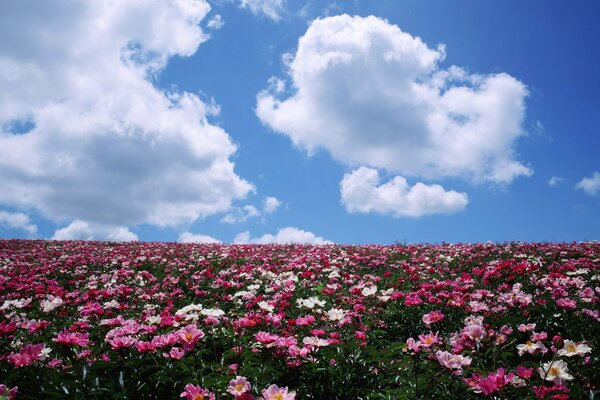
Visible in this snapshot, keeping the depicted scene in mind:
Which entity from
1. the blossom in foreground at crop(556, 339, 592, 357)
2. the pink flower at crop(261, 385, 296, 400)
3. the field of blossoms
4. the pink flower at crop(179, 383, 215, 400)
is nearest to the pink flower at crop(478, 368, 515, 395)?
the field of blossoms

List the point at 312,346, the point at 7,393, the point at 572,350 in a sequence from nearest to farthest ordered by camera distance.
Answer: the point at 7,393
the point at 572,350
the point at 312,346

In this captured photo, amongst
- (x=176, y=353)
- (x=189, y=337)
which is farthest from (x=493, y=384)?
(x=176, y=353)

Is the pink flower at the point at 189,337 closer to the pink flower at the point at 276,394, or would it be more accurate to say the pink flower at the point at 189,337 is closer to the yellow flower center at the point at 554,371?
the pink flower at the point at 276,394

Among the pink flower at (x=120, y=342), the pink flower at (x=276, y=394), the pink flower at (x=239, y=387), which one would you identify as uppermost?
the pink flower at (x=120, y=342)

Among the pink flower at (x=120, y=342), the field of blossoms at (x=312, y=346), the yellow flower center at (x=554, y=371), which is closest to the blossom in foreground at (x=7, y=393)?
the field of blossoms at (x=312, y=346)

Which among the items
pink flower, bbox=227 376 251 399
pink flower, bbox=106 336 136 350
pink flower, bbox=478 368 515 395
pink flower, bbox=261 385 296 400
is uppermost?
pink flower, bbox=106 336 136 350

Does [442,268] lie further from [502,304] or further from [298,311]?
[298,311]

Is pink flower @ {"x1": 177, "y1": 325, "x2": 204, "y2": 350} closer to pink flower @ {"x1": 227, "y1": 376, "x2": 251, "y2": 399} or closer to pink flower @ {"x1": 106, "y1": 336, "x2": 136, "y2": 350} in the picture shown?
pink flower @ {"x1": 106, "y1": 336, "x2": 136, "y2": 350}

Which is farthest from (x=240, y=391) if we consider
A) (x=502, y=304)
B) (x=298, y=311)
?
(x=502, y=304)

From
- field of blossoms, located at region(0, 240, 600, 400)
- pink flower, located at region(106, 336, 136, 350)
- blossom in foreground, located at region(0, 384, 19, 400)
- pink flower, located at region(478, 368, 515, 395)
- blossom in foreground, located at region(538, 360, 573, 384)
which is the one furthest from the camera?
pink flower, located at region(106, 336, 136, 350)

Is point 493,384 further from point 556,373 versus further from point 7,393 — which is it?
point 7,393

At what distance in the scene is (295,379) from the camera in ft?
11.4

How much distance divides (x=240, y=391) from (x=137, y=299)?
6194mm

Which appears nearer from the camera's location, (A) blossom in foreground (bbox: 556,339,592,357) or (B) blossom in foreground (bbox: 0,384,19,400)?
(B) blossom in foreground (bbox: 0,384,19,400)
